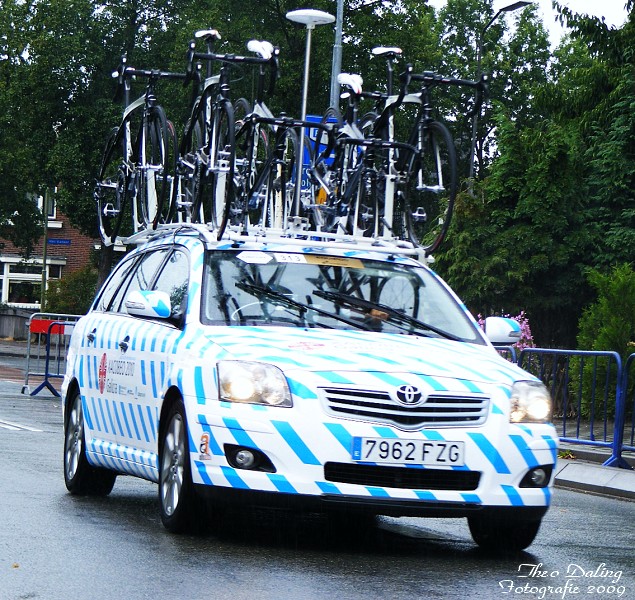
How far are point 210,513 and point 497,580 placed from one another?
1.73 metres

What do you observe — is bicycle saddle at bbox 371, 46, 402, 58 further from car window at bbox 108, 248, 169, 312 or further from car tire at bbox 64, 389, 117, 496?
car tire at bbox 64, 389, 117, 496

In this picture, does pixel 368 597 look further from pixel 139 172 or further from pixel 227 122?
pixel 139 172

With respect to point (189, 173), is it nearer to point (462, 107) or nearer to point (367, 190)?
point (367, 190)

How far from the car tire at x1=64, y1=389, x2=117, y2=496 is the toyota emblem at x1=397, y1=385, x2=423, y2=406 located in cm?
328

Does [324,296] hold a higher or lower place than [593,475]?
higher

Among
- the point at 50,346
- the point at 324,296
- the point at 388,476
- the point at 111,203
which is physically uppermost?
the point at 111,203

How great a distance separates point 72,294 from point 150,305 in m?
54.2

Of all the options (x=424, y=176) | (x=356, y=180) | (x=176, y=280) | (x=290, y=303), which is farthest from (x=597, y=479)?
(x=290, y=303)

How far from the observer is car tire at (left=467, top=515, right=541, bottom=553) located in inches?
336

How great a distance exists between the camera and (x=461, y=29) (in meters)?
71.1

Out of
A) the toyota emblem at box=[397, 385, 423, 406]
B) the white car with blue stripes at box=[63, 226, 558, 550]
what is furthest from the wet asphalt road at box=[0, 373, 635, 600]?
the toyota emblem at box=[397, 385, 423, 406]

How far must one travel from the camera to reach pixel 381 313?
363 inches

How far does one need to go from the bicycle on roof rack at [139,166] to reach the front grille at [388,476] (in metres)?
3.85

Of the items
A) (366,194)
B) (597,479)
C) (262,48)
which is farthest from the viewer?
(597,479)
